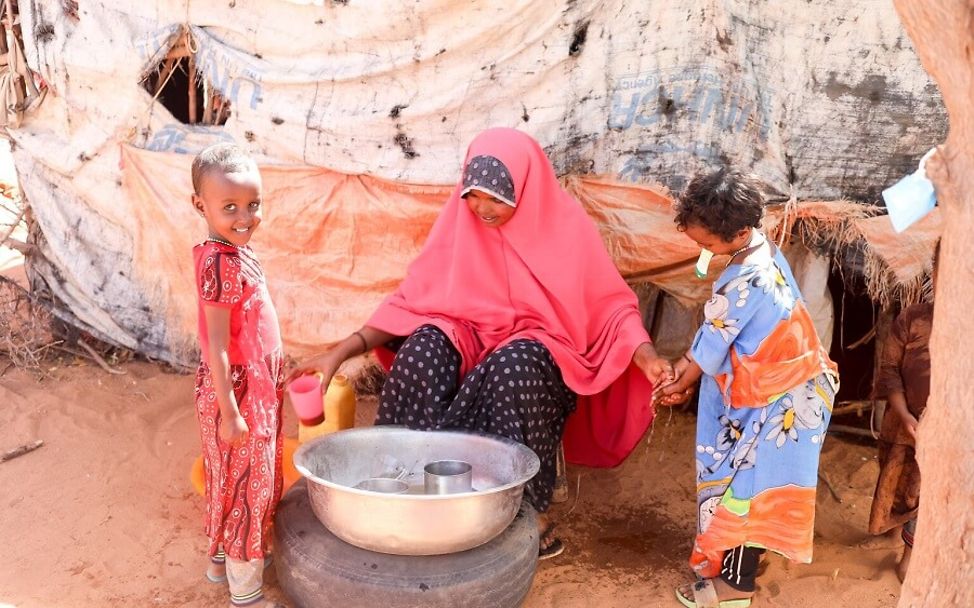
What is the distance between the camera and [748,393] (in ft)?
8.32

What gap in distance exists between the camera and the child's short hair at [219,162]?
2.25 metres

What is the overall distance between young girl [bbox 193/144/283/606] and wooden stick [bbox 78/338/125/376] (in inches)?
70.4

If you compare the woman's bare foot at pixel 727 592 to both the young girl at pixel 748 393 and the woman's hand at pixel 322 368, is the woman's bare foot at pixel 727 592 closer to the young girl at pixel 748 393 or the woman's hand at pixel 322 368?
the young girl at pixel 748 393

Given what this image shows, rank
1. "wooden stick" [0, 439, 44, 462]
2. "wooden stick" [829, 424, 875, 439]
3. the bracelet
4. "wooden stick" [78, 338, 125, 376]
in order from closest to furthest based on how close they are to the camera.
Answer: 1. the bracelet
2. "wooden stick" [0, 439, 44, 462]
3. "wooden stick" [829, 424, 875, 439]
4. "wooden stick" [78, 338, 125, 376]

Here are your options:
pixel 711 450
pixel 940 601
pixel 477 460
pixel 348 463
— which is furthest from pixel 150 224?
pixel 940 601

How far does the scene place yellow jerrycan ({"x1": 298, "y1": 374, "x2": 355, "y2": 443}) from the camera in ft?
10.1

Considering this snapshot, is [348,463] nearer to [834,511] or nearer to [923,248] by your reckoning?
[834,511]

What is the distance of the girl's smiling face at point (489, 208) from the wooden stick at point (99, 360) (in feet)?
6.95

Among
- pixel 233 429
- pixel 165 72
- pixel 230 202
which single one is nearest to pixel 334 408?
pixel 233 429

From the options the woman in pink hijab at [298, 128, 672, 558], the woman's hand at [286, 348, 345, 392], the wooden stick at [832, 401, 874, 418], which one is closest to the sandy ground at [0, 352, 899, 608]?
the wooden stick at [832, 401, 874, 418]

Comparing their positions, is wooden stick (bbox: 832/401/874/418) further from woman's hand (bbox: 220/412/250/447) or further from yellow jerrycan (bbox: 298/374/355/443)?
woman's hand (bbox: 220/412/250/447)

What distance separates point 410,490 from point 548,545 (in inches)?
22.6

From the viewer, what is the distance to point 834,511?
3381 millimetres

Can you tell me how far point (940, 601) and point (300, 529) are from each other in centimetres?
162
